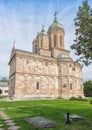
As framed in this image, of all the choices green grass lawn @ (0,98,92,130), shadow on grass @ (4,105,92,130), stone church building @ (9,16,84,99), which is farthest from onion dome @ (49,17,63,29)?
shadow on grass @ (4,105,92,130)

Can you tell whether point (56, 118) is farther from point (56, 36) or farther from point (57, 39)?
point (56, 36)

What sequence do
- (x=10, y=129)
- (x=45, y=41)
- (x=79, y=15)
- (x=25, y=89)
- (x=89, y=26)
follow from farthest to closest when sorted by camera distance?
(x=45, y=41) < (x=25, y=89) < (x=79, y=15) < (x=89, y=26) < (x=10, y=129)

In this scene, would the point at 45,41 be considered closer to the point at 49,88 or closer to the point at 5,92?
the point at 49,88

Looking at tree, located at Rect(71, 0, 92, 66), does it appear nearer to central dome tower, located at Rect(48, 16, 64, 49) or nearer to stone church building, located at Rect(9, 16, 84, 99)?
stone church building, located at Rect(9, 16, 84, 99)

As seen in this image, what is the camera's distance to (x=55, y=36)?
53.2 m

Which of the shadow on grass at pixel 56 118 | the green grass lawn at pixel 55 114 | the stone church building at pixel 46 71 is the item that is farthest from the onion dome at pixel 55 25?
the shadow on grass at pixel 56 118

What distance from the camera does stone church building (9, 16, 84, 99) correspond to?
136ft

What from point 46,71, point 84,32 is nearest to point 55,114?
point 84,32

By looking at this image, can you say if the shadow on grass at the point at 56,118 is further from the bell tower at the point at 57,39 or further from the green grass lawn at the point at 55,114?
the bell tower at the point at 57,39

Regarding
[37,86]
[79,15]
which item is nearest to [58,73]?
[37,86]

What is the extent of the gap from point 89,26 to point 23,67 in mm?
30816

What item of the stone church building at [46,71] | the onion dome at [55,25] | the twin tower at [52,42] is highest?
the onion dome at [55,25]

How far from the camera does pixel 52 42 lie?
52906mm

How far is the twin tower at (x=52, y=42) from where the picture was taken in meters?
51.2
